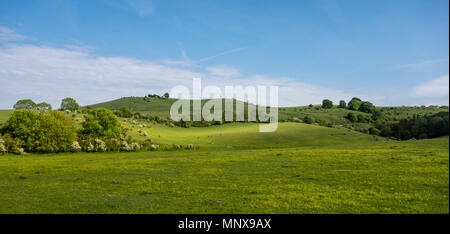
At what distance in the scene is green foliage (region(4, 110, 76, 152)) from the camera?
53781mm

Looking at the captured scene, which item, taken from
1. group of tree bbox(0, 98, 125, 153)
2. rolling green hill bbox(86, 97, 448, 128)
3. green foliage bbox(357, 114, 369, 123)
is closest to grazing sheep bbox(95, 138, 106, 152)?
group of tree bbox(0, 98, 125, 153)

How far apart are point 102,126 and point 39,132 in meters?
13.5

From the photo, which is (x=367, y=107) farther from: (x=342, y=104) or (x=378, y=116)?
(x=342, y=104)

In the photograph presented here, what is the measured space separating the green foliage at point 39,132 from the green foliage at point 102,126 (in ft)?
17.8

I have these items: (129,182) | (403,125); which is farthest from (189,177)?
(403,125)

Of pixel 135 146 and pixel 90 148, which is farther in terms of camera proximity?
pixel 135 146

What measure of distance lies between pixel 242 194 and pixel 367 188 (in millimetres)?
6565

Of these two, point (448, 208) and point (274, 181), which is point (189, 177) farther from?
point (448, 208)

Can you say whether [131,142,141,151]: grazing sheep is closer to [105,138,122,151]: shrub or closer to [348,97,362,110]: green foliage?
[105,138,122,151]: shrub

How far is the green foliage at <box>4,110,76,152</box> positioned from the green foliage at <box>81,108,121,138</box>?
543 centimetres

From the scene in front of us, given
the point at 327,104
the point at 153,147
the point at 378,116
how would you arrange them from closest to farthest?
the point at 153,147
the point at 378,116
the point at 327,104

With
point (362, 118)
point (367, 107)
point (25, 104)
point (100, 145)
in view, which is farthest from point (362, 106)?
point (25, 104)

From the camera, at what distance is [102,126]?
66.4m
